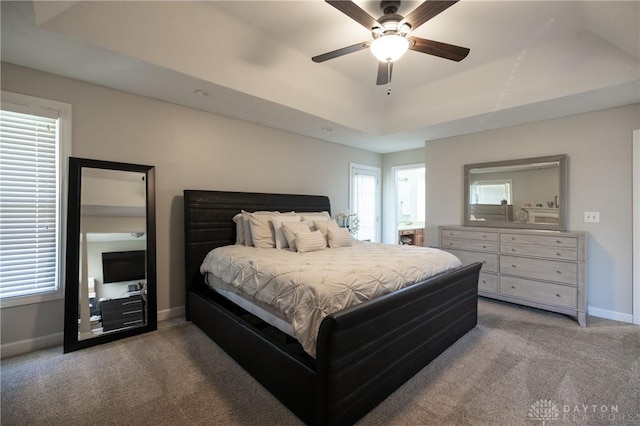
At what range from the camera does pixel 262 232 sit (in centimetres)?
326

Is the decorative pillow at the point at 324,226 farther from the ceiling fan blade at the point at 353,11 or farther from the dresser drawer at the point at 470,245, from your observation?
the ceiling fan blade at the point at 353,11

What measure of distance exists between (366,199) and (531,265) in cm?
298

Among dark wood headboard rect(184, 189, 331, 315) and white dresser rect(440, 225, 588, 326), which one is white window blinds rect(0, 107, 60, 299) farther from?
white dresser rect(440, 225, 588, 326)

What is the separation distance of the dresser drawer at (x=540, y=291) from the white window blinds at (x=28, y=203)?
498 centimetres

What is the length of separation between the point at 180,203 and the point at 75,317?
1.45 metres

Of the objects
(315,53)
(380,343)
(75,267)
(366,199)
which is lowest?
(380,343)

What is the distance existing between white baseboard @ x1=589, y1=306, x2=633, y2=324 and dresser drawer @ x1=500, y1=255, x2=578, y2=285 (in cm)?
67

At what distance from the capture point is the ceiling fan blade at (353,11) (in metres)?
1.74

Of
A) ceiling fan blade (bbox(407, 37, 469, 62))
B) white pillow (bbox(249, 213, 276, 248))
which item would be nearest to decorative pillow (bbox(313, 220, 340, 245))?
white pillow (bbox(249, 213, 276, 248))

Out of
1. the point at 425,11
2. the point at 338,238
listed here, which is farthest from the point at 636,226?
the point at 425,11

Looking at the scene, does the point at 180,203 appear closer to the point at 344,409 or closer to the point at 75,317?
the point at 75,317

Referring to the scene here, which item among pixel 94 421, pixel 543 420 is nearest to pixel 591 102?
pixel 543 420

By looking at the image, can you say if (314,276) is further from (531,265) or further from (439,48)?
(531,265)

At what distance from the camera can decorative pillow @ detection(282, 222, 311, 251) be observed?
3.09 metres
